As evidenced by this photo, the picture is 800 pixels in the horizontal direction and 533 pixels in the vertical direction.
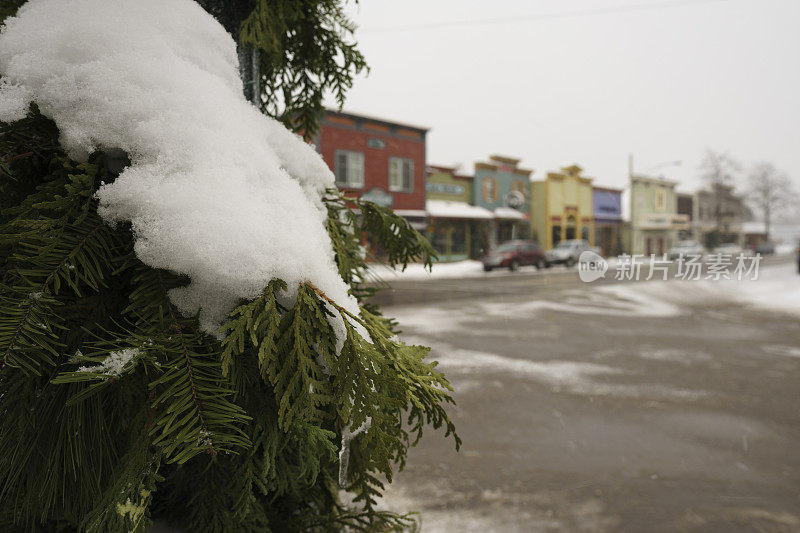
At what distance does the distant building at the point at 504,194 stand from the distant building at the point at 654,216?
15.4m

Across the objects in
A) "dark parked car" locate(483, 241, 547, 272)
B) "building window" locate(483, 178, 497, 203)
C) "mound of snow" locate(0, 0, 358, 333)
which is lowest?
"dark parked car" locate(483, 241, 547, 272)

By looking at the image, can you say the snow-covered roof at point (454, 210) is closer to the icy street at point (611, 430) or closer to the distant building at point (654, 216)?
the icy street at point (611, 430)

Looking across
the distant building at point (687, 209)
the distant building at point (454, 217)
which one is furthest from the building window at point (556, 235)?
the distant building at point (687, 209)

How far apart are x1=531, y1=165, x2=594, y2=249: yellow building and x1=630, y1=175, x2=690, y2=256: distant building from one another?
8.68 metres

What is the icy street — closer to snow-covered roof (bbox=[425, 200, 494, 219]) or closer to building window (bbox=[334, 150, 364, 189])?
building window (bbox=[334, 150, 364, 189])

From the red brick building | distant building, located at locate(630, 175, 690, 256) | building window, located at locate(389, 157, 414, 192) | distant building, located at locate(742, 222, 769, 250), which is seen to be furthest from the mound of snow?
distant building, located at locate(742, 222, 769, 250)

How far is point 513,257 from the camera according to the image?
23.9 metres

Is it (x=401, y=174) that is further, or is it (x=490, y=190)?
(x=490, y=190)

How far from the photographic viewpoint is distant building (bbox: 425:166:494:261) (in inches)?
1111

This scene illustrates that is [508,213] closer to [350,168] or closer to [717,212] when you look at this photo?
[350,168]

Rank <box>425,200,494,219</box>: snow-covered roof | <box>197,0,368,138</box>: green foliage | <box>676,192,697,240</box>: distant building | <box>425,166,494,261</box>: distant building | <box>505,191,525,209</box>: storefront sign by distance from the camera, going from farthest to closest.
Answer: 1. <box>676,192,697,240</box>: distant building
2. <box>505,191,525,209</box>: storefront sign
3. <box>425,166,494,261</box>: distant building
4. <box>425,200,494,219</box>: snow-covered roof
5. <box>197,0,368,138</box>: green foliage

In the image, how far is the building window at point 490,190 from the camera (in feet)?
102

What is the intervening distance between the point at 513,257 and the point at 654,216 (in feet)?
92.4

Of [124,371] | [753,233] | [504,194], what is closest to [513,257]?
[504,194]
